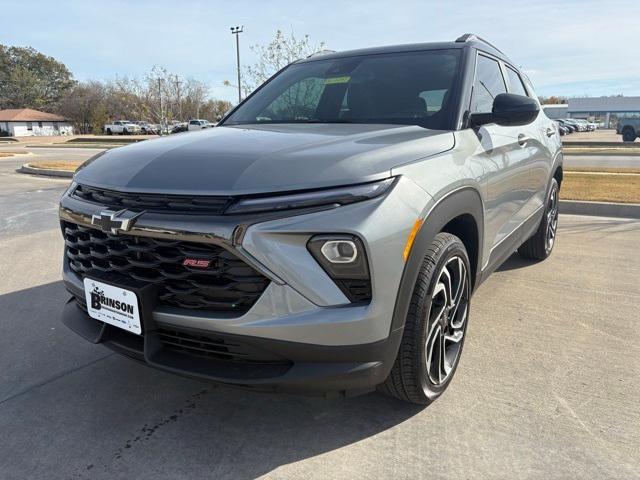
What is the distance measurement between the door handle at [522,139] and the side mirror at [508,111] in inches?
27.4

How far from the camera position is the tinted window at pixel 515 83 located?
4277 mm

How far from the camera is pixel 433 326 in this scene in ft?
Result: 8.37

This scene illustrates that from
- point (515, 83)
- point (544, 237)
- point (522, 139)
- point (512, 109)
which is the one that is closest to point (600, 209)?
point (544, 237)

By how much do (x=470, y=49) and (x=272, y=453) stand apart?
2676mm

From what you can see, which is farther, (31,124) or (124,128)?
(31,124)

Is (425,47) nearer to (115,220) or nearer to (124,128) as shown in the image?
(115,220)

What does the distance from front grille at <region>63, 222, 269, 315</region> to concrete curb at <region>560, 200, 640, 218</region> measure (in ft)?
24.3

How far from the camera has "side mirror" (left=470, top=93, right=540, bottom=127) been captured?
9.75 feet

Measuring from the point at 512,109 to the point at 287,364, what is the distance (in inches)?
76.6

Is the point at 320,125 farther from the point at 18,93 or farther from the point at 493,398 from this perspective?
the point at 18,93

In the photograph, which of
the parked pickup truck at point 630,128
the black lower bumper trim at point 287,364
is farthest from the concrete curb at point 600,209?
the parked pickup truck at point 630,128

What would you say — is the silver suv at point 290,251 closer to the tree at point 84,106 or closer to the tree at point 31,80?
the tree at point 84,106

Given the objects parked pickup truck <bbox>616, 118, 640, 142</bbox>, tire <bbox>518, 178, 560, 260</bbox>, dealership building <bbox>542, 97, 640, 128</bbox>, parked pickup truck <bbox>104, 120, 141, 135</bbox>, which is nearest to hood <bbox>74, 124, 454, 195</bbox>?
tire <bbox>518, 178, 560, 260</bbox>

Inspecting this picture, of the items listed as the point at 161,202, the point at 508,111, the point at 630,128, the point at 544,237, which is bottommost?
the point at 544,237
